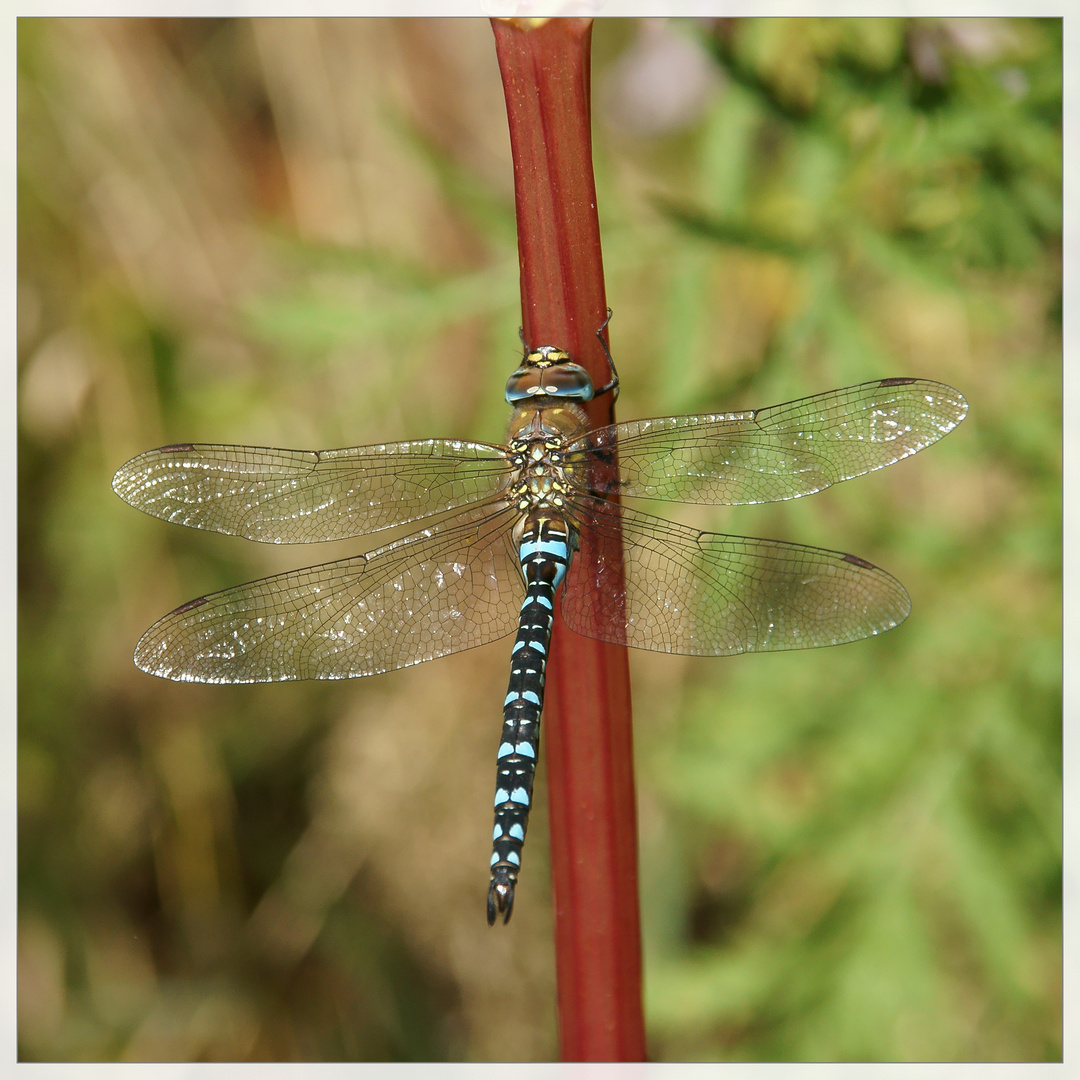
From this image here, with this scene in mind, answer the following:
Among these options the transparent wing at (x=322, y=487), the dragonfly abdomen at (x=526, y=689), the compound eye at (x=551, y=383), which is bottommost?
the dragonfly abdomen at (x=526, y=689)

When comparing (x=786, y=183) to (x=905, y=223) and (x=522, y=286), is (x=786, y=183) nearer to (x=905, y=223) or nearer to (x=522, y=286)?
(x=905, y=223)

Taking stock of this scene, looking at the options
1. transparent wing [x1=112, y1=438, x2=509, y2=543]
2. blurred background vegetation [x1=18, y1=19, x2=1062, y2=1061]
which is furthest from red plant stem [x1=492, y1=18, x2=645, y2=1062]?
blurred background vegetation [x1=18, y1=19, x2=1062, y2=1061]

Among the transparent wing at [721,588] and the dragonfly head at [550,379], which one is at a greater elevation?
the dragonfly head at [550,379]

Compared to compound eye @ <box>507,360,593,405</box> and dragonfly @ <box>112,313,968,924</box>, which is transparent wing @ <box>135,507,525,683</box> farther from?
compound eye @ <box>507,360,593,405</box>

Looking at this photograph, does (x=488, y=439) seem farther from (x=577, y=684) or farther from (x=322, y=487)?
(x=577, y=684)

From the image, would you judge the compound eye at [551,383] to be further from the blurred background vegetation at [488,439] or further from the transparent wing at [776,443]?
the blurred background vegetation at [488,439]

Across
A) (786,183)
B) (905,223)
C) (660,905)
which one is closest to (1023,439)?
(905,223)

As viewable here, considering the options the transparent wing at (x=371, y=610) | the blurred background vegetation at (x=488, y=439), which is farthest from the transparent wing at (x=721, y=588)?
the blurred background vegetation at (x=488, y=439)
